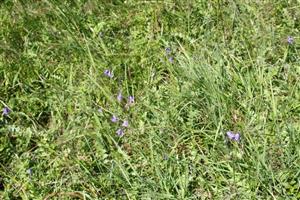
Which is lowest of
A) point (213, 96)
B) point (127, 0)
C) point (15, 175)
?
point (15, 175)

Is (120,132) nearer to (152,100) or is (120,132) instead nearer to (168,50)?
(152,100)

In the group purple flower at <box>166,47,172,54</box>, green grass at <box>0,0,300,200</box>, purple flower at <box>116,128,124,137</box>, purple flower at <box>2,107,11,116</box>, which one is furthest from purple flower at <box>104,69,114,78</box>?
purple flower at <box>2,107,11,116</box>

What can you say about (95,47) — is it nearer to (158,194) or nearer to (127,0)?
(127,0)

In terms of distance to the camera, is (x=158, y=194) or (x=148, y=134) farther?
(x=148, y=134)

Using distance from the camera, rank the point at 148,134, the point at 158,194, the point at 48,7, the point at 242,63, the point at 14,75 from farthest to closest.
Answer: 1. the point at 48,7
2. the point at 14,75
3. the point at 242,63
4. the point at 148,134
5. the point at 158,194

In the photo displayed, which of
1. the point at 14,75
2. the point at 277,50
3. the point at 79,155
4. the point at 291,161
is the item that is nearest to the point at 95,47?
the point at 14,75

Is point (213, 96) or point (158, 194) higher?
point (213, 96)

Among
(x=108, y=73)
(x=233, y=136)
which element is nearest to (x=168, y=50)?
(x=108, y=73)

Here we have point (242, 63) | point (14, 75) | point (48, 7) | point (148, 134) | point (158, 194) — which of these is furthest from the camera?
point (48, 7)

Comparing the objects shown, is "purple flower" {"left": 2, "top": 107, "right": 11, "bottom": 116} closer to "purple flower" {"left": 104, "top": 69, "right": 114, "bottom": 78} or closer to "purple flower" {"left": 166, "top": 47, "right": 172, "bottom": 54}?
"purple flower" {"left": 104, "top": 69, "right": 114, "bottom": 78}
